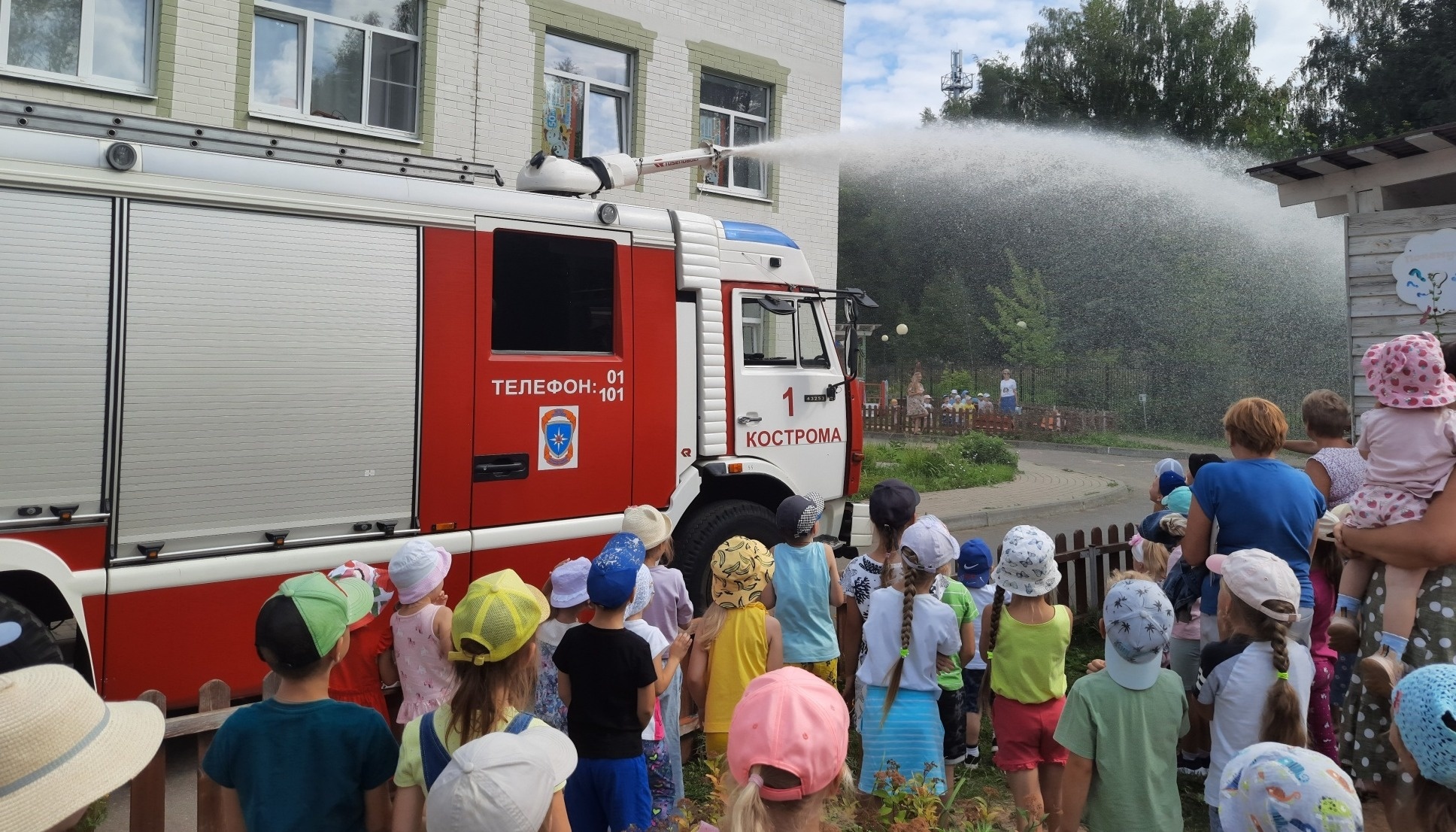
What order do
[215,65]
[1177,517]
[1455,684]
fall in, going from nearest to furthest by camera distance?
[1455,684], [1177,517], [215,65]

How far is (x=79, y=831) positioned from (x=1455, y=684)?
10.1ft

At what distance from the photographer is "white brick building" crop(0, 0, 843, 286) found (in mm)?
9711

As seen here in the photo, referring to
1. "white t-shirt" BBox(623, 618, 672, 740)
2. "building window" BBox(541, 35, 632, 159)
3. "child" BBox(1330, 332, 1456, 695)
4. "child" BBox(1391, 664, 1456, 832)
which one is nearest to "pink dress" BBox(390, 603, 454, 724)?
"white t-shirt" BBox(623, 618, 672, 740)

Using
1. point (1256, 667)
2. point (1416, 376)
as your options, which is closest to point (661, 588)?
point (1256, 667)

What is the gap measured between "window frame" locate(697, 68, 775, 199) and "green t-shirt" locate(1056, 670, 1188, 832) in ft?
37.8

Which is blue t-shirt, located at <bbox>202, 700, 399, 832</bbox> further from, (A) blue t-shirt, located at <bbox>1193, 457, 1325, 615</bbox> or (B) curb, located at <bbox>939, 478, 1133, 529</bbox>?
(B) curb, located at <bbox>939, 478, 1133, 529</bbox>

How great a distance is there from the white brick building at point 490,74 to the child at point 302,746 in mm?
8842

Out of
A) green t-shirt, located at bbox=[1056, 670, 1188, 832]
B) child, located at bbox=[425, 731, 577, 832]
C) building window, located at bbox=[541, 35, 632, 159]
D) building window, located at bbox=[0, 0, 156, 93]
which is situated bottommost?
green t-shirt, located at bbox=[1056, 670, 1188, 832]

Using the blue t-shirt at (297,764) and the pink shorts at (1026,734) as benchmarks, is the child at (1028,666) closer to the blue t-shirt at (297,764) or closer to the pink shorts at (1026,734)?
the pink shorts at (1026,734)

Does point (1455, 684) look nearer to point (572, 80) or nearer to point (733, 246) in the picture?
point (733, 246)

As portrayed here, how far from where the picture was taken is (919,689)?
12.1ft

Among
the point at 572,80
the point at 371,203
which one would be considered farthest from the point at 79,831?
the point at 572,80

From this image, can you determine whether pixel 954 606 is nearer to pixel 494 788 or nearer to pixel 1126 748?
pixel 1126 748

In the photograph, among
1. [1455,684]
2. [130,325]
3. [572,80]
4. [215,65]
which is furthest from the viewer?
[572,80]
